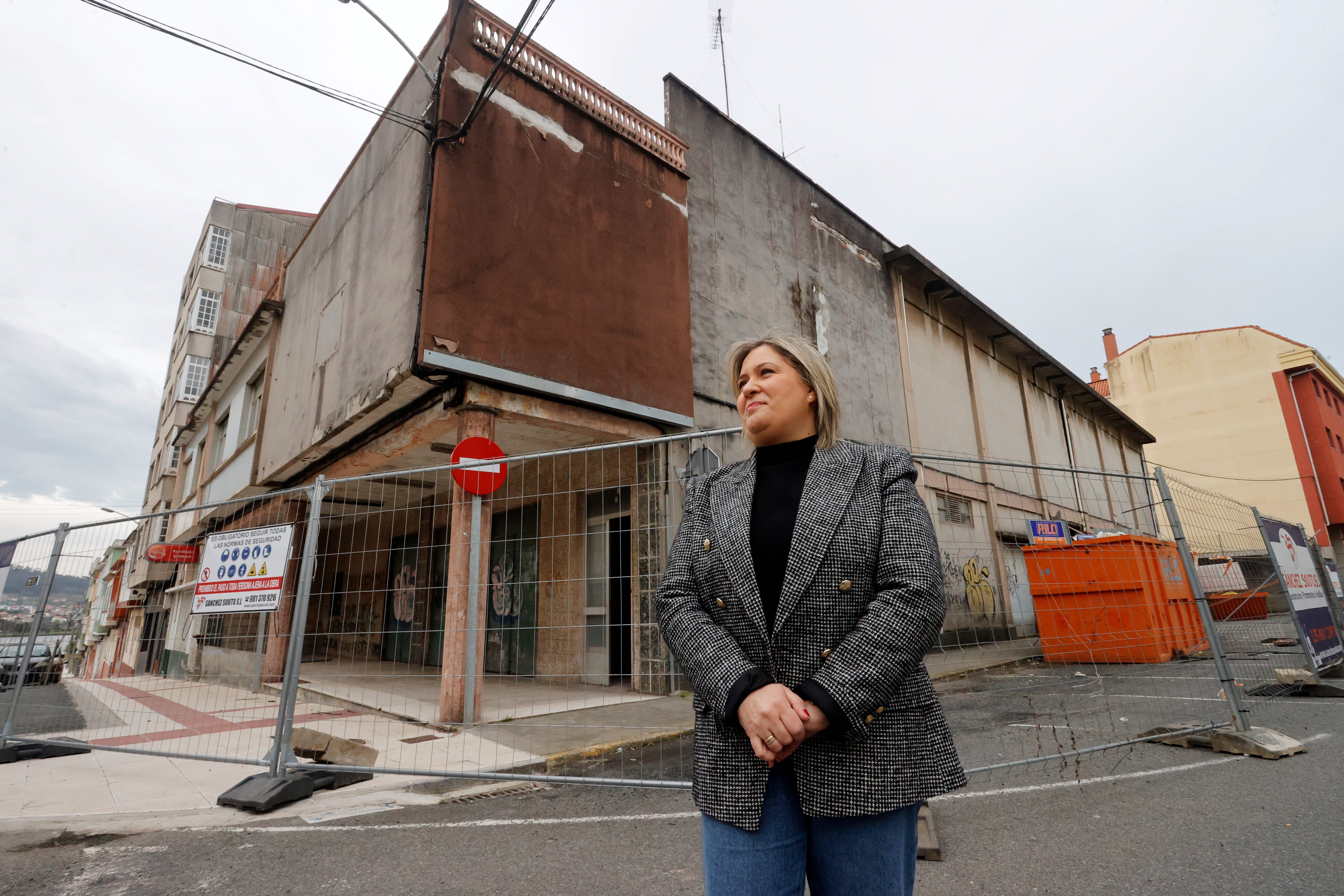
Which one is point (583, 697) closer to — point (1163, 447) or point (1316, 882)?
point (1316, 882)

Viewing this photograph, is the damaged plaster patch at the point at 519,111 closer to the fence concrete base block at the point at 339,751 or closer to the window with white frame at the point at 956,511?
the fence concrete base block at the point at 339,751

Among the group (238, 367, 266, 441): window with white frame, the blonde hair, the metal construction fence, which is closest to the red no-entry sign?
the metal construction fence

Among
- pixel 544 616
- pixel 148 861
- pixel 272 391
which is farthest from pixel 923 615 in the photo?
pixel 272 391

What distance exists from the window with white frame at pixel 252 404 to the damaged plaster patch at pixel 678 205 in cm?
934

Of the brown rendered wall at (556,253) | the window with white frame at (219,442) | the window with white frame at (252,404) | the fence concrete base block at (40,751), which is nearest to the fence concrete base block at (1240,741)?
the brown rendered wall at (556,253)

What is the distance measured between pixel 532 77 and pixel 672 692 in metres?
8.16

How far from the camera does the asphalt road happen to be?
252cm

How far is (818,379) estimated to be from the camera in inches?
63.5

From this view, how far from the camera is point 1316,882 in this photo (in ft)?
7.62

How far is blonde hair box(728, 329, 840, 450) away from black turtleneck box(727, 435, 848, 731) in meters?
0.04

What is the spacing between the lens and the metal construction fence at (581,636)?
4641 mm

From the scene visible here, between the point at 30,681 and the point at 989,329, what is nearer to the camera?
the point at 30,681

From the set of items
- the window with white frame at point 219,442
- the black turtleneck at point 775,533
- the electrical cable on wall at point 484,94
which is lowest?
the black turtleneck at point 775,533

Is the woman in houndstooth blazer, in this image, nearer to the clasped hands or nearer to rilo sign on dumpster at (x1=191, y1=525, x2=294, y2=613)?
the clasped hands
